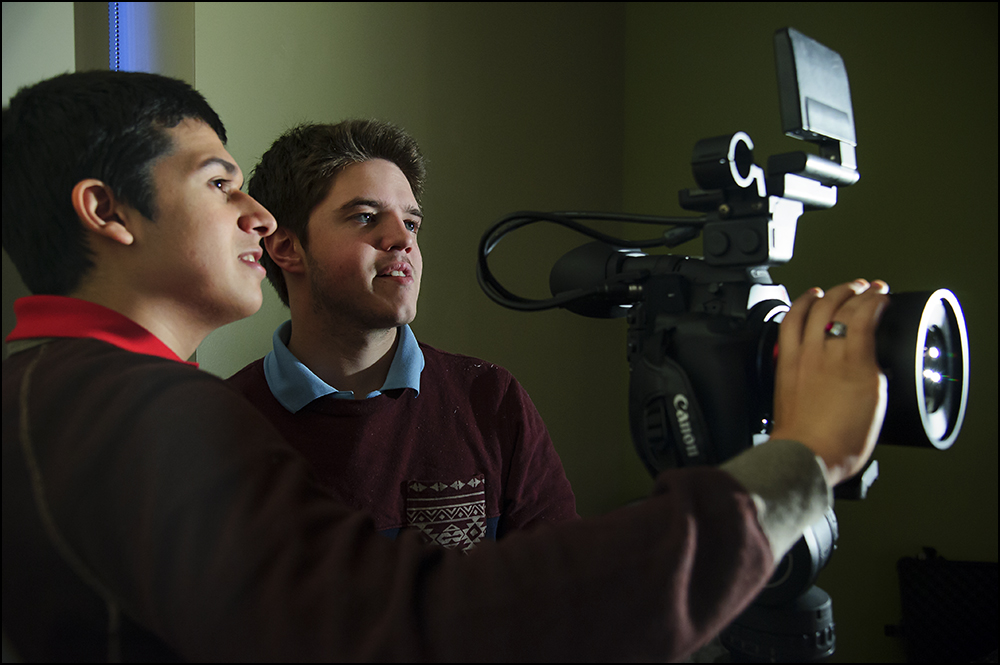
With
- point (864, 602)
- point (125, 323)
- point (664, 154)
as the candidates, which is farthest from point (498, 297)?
point (864, 602)

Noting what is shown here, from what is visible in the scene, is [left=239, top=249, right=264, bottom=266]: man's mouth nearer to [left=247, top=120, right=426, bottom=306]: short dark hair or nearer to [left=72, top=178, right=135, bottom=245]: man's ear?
[left=72, top=178, right=135, bottom=245]: man's ear

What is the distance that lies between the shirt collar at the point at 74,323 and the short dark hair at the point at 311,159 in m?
0.46

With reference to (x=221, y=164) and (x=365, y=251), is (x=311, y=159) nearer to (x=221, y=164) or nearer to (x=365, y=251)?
(x=365, y=251)

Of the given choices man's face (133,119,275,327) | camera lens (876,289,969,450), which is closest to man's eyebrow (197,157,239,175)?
man's face (133,119,275,327)

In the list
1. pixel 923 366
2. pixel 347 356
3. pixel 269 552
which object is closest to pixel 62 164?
pixel 269 552

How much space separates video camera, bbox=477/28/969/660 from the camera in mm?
591

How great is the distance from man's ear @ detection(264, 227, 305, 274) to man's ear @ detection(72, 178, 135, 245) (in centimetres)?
44

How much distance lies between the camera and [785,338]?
22.0 inches

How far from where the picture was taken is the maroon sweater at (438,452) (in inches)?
33.9

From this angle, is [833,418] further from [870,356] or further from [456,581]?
[456,581]

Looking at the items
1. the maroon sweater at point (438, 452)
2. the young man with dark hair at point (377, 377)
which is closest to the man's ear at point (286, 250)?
the young man with dark hair at point (377, 377)

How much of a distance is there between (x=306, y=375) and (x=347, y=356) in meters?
0.08

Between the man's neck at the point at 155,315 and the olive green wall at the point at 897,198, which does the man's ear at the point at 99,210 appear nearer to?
the man's neck at the point at 155,315

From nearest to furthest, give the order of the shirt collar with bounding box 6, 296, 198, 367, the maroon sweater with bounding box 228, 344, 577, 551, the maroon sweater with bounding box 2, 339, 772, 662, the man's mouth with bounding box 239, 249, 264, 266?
the maroon sweater with bounding box 2, 339, 772, 662
the shirt collar with bounding box 6, 296, 198, 367
the man's mouth with bounding box 239, 249, 264, 266
the maroon sweater with bounding box 228, 344, 577, 551
